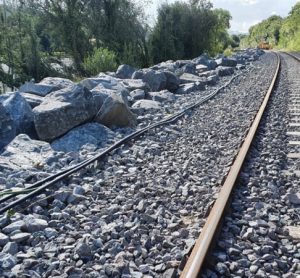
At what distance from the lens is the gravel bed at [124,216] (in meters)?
3.02

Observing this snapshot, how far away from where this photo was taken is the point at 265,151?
5680mm

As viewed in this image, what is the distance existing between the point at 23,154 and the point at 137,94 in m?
5.05

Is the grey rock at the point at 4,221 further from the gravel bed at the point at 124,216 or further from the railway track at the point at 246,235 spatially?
the railway track at the point at 246,235

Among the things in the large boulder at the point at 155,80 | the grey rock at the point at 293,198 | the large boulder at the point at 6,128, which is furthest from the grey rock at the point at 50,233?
the large boulder at the point at 155,80

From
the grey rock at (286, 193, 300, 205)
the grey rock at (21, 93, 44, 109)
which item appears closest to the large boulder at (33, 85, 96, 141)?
the grey rock at (21, 93, 44, 109)

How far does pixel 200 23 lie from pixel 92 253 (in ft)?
93.3

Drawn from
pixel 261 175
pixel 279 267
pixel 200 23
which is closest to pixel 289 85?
pixel 261 175

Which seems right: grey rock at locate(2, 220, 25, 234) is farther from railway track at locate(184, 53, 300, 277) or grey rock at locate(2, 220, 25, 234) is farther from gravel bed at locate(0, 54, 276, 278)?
railway track at locate(184, 53, 300, 277)

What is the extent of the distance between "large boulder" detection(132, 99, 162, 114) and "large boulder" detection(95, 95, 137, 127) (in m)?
1.35

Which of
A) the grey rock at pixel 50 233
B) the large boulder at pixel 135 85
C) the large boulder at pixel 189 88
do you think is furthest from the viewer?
the large boulder at pixel 189 88

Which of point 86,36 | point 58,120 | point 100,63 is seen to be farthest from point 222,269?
point 86,36

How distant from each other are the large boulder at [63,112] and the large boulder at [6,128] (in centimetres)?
36

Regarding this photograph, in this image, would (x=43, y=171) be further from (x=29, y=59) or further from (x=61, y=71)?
(x=61, y=71)

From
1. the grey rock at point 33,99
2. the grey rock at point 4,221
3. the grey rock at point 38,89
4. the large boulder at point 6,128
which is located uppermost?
the grey rock at point 38,89
